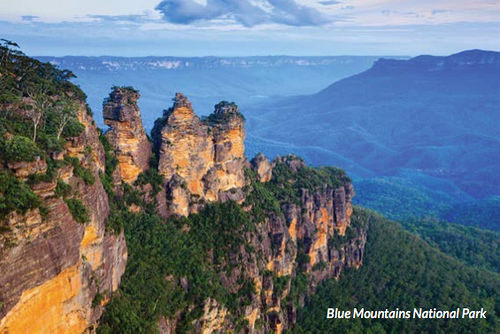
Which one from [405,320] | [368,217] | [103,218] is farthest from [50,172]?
[368,217]

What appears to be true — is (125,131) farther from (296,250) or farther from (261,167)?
(296,250)

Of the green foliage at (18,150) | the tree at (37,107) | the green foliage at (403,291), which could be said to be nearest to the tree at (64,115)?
the tree at (37,107)

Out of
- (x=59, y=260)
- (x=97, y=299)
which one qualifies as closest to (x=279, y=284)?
(x=97, y=299)

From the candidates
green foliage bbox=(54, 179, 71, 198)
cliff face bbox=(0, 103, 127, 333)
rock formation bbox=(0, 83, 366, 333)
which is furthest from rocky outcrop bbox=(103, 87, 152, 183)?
green foliage bbox=(54, 179, 71, 198)

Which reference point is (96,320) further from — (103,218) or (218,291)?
(218,291)

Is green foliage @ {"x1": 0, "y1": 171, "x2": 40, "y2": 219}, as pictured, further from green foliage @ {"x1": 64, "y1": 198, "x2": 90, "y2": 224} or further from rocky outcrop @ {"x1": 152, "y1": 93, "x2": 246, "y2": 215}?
rocky outcrop @ {"x1": 152, "y1": 93, "x2": 246, "y2": 215}
